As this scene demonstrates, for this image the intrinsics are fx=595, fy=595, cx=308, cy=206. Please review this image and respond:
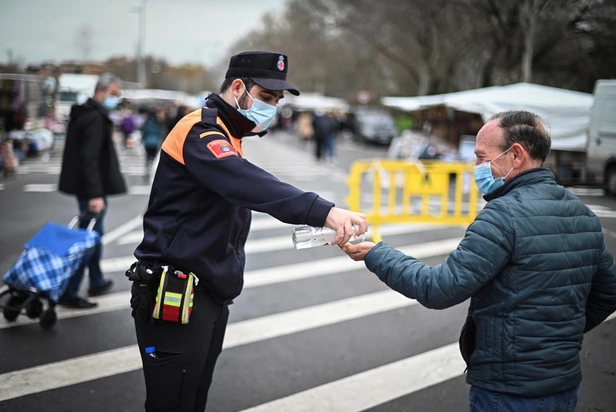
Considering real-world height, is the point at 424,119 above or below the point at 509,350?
above

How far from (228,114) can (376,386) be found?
2495 millimetres

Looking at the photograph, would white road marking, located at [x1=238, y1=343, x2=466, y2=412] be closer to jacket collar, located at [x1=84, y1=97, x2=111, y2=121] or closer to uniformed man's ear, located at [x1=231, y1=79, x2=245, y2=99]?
uniformed man's ear, located at [x1=231, y1=79, x2=245, y2=99]

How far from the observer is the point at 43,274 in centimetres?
501

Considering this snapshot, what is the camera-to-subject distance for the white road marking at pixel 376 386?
13.0 ft

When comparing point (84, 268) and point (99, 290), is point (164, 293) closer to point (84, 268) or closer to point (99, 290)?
point (84, 268)

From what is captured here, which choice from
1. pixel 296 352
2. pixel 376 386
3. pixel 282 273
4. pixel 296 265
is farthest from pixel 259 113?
pixel 296 265

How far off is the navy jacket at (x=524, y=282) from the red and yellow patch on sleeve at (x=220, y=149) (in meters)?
0.81

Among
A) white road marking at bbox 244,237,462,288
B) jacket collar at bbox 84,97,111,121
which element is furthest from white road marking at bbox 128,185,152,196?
jacket collar at bbox 84,97,111,121

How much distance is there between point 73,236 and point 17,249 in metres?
3.17

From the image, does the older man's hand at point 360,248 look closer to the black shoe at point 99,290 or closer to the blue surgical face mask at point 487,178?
the blue surgical face mask at point 487,178

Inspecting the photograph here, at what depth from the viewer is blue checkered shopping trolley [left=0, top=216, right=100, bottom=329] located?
498 centimetres

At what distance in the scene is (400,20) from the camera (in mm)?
26625

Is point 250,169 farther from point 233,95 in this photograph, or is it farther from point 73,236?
point 73,236

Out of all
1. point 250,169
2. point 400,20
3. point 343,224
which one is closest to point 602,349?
point 343,224
